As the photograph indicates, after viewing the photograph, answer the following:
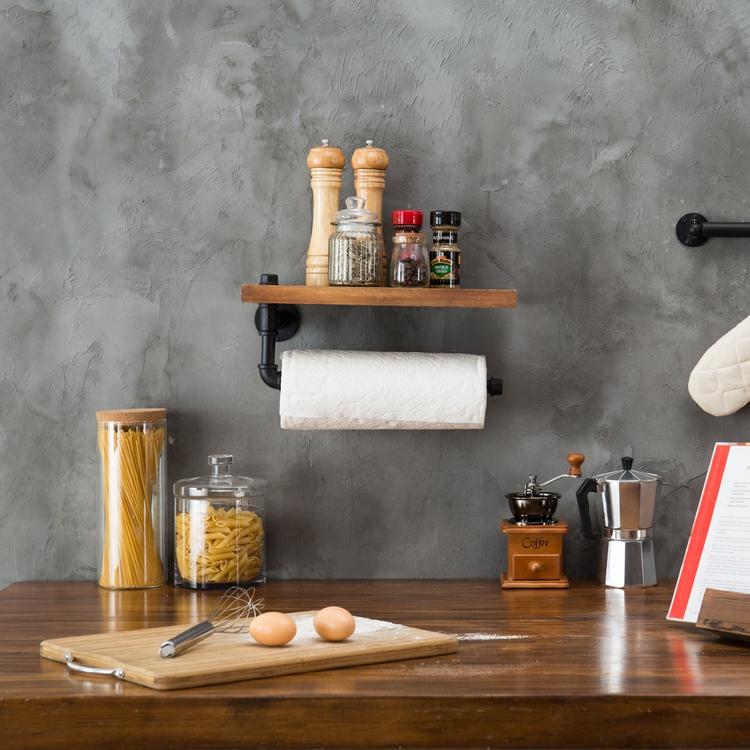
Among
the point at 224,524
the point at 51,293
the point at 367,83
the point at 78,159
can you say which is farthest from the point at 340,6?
the point at 224,524

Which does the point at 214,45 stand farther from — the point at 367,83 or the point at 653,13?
the point at 653,13

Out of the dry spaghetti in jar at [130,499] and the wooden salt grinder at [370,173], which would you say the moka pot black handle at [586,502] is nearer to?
the wooden salt grinder at [370,173]

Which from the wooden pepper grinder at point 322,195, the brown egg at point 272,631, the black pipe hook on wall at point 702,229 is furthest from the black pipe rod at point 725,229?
the brown egg at point 272,631

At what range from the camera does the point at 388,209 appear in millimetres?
1951

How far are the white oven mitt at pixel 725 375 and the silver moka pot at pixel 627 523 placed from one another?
181 millimetres

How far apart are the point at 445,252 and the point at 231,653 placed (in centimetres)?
80

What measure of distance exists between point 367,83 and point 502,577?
0.90m

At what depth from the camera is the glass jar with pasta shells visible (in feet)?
5.91

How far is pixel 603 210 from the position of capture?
1973mm

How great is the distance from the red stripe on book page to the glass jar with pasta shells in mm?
687

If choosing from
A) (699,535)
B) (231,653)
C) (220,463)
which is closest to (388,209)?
(220,463)

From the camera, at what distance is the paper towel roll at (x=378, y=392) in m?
1.80

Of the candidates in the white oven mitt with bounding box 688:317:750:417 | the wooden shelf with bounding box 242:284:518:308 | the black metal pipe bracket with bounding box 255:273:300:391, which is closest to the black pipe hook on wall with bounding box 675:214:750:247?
the white oven mitt with bounding box 688:317:750:417

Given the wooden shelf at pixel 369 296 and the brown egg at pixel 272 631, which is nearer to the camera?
the brown egg at pixel 272 631
